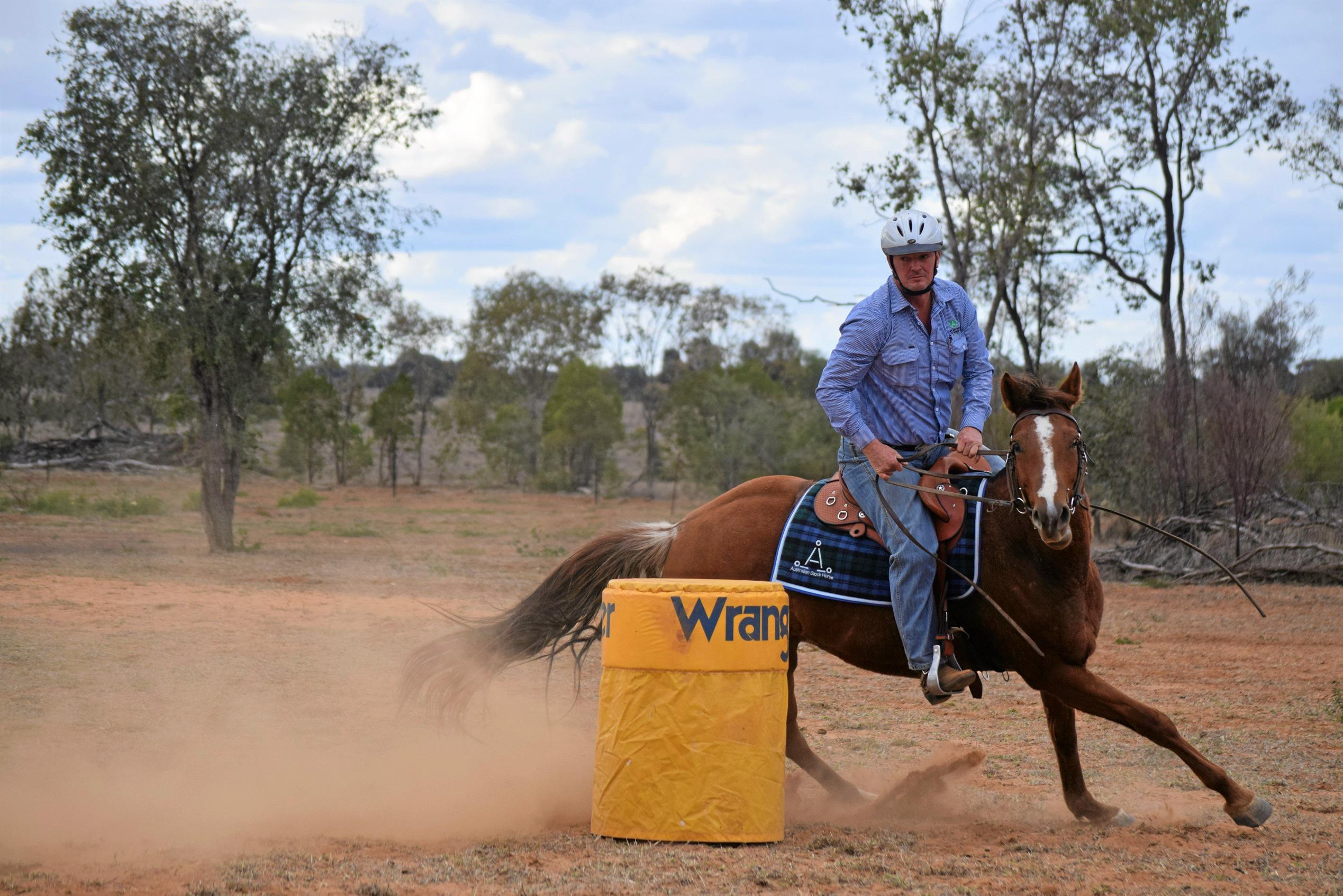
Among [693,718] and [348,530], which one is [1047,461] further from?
[348,530]

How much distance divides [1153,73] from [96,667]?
91.8 ft

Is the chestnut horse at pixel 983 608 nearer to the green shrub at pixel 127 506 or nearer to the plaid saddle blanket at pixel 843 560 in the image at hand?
the plaid saddle blanket at pixel 843 560

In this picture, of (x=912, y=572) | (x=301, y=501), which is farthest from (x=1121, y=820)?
(x=301, y=501)

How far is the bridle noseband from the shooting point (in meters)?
4.86

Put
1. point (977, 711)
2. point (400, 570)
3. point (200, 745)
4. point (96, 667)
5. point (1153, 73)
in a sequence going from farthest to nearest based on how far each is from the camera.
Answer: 1. point (1153, 73)
2. point (400, 570)
3. point (96, 667)
4. point (977, 711)
5. point (200, 745)

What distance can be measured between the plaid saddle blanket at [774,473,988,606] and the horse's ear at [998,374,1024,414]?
0.36m

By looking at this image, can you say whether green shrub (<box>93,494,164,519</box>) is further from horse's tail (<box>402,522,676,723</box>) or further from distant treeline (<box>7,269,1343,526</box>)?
horse's tail (<box>402,522,676,723</box>)

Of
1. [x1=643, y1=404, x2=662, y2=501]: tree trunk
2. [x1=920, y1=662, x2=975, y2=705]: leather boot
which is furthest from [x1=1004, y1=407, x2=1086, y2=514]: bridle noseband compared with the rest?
[x1=643, y1=404, x2=662, y2=501]: tree trunk

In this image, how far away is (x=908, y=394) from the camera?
19.1 ft

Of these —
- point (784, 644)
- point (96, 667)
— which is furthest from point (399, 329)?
point (784, 644)

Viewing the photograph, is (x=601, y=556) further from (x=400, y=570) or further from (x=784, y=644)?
(x=400, y=570)

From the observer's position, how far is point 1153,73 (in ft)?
95.6

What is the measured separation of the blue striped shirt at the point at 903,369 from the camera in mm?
5621

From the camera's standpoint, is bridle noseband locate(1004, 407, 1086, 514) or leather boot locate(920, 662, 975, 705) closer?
bridle noseband locate(1004, 407, 1086, 514)
